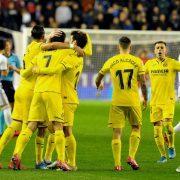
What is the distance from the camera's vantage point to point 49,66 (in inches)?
535

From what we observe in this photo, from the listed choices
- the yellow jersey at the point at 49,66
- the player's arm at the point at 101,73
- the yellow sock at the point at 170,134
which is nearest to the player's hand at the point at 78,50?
the yellow jersey at the point at 49,66

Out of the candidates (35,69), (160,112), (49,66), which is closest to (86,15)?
(160,112)

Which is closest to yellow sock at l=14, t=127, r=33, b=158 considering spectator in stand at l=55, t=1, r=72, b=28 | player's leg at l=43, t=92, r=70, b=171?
player's leg at l=43, t=92, r=70, b=171

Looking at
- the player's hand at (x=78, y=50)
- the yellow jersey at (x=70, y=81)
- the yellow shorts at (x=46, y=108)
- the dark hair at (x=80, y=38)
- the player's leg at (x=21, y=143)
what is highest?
the dark hair at (x=80, y=38)

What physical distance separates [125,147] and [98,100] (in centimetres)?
1521

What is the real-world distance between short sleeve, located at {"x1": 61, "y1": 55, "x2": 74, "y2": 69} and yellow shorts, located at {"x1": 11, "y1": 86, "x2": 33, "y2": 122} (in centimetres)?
89

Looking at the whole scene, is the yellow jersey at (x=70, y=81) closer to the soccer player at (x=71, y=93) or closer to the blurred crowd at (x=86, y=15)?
the soccer player at (x=71, y=93)

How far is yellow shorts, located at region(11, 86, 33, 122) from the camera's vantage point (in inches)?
561

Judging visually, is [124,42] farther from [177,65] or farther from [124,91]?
[177,65]

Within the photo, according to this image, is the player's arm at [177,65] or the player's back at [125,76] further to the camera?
the player's arm at [177,65]

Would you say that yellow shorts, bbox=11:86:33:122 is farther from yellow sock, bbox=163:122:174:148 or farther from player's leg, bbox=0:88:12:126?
player's leg, bbox=0:88:12:126

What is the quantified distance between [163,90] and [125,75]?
6.47ft

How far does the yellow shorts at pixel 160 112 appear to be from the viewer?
15930mm

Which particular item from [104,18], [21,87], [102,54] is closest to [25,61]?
[21,87]
